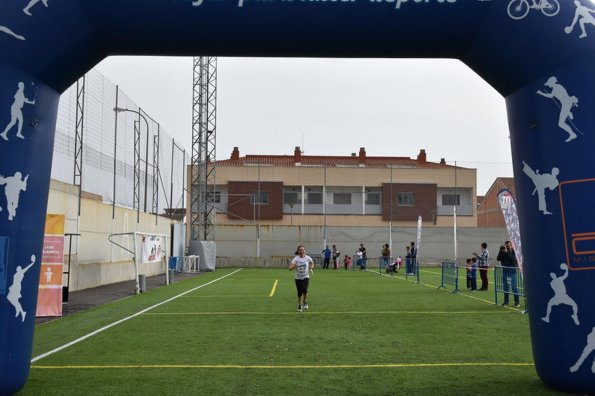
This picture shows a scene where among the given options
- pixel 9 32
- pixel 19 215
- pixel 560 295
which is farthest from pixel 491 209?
pixel 9 32

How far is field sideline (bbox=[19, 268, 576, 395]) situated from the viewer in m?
6.97

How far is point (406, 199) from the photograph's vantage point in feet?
182

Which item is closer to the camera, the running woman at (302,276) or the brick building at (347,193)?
the running woman at (302,276)

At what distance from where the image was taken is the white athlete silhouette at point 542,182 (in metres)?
6.29

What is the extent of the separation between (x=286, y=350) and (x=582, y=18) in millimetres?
5953

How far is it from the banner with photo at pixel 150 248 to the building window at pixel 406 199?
1297 inches

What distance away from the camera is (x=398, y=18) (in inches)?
259

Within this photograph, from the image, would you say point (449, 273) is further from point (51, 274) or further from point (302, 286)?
point (51, 274)

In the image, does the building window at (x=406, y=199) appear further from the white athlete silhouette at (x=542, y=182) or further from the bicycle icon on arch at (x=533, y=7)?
the bicycle icon on arch at (x=533, y=7)

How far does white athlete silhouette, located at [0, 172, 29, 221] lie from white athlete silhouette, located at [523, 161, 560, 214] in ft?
17.2

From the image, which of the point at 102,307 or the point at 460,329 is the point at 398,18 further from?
the point at 102,307

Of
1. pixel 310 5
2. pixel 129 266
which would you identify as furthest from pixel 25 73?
pixel 129 266

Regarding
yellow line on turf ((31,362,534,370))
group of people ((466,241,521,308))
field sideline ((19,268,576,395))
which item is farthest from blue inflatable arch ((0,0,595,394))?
group of people ((466,241,521,308))

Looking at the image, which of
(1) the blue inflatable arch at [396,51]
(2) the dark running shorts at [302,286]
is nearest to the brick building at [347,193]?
(2) the dark running shorts at [302,286]
